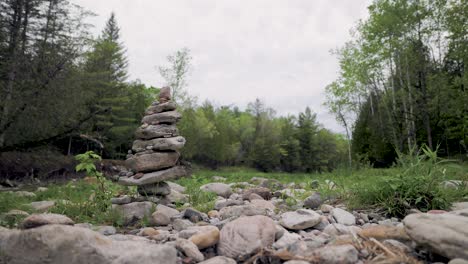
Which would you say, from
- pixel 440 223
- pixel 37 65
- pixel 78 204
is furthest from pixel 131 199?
pixel 37 65

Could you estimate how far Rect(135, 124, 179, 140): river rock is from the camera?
544 cm

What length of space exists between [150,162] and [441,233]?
430 cm

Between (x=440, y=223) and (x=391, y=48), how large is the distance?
20697 millimetres

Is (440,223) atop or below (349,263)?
atop

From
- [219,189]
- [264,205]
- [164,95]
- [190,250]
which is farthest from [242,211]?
[164,95]

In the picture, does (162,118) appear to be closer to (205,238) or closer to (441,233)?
(205,238)

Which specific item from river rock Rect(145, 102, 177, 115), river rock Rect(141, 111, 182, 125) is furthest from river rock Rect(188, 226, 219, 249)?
river rock Rect(145, 102, 177, 115)

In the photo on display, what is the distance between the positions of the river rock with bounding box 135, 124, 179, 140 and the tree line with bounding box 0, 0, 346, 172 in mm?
1299

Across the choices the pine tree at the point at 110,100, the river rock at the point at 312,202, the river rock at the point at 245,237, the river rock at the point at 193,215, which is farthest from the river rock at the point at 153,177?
the pine tree at the point at 110,100

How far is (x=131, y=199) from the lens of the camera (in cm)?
500

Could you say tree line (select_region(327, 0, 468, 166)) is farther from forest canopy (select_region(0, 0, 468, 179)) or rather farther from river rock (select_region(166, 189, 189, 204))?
river rock (select_region(166, 189, 189, 204))

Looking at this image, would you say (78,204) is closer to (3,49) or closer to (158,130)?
(158,130)

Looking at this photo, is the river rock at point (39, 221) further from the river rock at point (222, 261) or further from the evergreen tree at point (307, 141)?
the evergreen tree at point (307, 141)

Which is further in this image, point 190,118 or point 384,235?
point 190,118
